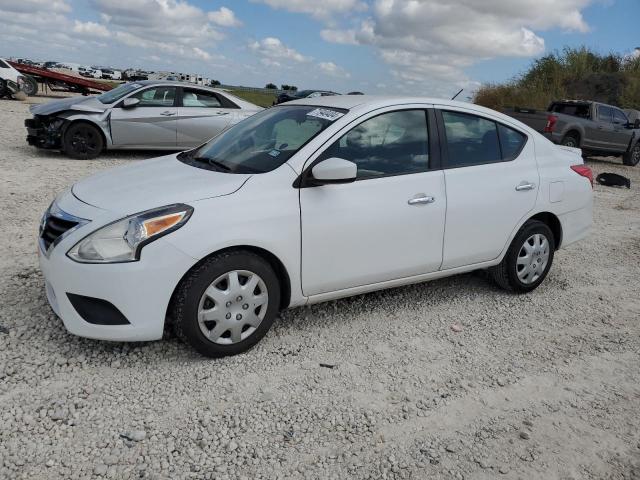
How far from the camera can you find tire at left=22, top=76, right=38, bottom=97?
21797mm

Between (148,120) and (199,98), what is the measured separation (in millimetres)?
1078

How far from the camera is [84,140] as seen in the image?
9953mm

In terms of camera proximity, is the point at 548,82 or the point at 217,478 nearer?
the point at 217,478

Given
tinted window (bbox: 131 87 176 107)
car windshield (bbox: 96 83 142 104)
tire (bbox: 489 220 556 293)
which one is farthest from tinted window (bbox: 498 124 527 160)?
car windshield (bbox: 96 83 142 104)

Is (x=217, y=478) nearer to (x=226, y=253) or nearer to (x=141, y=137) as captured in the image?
(x=226, y=253)

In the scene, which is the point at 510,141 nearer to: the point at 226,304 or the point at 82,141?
the point at 226,304

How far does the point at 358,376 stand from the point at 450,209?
1498mm

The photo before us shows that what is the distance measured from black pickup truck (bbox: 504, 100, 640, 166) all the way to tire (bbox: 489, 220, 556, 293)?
10336 mm

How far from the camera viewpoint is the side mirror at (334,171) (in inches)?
136

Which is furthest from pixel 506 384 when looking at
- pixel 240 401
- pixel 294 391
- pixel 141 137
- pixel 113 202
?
pixel 141 137

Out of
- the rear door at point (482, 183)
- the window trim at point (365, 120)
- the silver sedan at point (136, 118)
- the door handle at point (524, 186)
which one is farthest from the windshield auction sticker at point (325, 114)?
the silver sedan at point (136, 118)

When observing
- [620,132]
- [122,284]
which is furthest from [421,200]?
[620,132]

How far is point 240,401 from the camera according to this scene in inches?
121

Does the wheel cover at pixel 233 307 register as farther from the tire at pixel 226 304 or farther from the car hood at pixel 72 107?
the car hood at pixel 72 107
